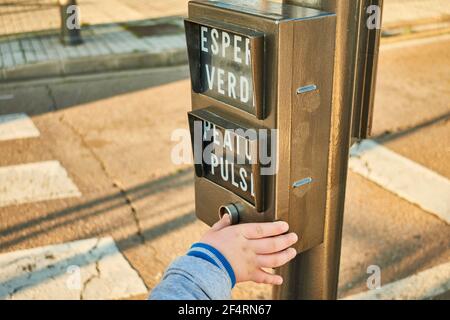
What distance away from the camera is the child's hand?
165cm

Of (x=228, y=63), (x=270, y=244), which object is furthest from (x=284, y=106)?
(x=270, y=244)

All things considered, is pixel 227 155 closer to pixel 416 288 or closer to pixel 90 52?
pixel 416 288

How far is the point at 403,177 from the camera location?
492cm

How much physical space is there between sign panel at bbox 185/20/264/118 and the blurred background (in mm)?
2058

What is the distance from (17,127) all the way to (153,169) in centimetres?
170

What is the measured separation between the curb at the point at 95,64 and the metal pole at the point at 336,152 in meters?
6.20

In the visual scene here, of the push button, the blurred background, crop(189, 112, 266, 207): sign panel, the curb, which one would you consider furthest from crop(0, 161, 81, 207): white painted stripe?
the push button

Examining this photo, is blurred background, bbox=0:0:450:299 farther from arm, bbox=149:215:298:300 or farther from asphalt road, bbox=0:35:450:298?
arm, bbox=149:215:298:300

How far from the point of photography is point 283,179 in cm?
167

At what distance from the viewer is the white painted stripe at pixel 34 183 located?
4.65 m

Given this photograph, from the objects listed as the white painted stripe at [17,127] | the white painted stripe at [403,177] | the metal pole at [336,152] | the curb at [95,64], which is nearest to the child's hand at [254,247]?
the metal pole at [336,152]

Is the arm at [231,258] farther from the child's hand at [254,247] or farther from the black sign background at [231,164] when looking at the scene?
the black sign background at [231,164]
